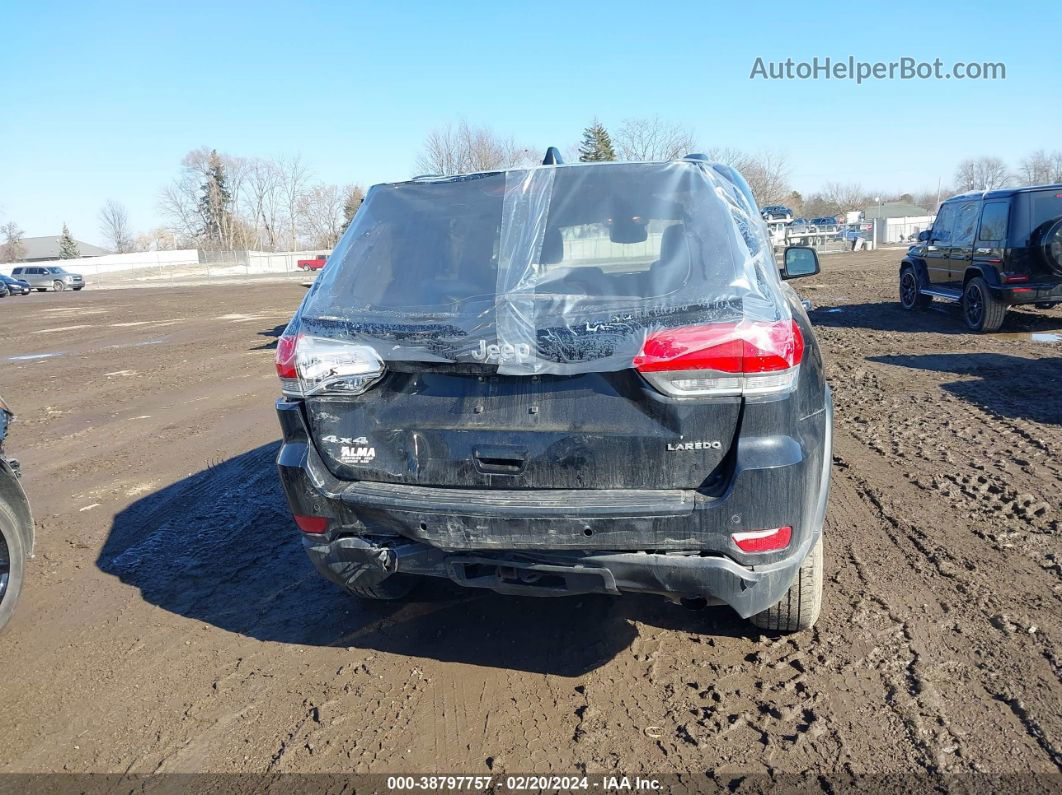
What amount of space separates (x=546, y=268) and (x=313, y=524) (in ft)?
4.46

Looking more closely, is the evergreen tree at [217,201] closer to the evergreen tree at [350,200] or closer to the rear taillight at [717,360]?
the evergreen tree at [350,200]

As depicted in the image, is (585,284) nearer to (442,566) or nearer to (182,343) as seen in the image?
(442,566)

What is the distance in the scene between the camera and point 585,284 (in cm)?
282

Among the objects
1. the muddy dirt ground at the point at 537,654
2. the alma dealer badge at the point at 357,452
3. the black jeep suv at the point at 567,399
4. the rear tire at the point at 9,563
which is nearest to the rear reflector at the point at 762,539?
the black jeep suv at the point at 567,399

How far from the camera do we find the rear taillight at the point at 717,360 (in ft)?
8.21

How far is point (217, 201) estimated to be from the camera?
94188mm

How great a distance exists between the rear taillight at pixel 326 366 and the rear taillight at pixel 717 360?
3.35 ft

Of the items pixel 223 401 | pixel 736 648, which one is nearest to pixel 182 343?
pixel 223 401

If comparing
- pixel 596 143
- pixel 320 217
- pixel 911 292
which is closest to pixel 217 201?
pixel 320 217

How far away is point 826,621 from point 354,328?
7.95 feet

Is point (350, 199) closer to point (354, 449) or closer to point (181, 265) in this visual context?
point (181, 265)

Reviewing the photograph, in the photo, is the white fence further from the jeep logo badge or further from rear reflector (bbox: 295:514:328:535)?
the jeep logo badge

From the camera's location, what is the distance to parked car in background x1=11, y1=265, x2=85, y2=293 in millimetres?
46906

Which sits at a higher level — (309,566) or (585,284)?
(585,284)
